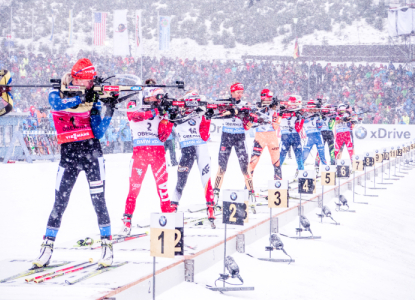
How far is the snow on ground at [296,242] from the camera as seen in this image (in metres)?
5.79

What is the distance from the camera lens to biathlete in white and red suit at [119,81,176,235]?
6523 mm

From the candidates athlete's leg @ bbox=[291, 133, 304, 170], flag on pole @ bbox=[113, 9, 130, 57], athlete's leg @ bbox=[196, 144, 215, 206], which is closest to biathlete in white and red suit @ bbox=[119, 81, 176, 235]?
athlete's leg @ bbox=[196, 144, 215, 206]

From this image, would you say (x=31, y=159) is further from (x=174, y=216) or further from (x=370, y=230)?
(x=174, y=216)

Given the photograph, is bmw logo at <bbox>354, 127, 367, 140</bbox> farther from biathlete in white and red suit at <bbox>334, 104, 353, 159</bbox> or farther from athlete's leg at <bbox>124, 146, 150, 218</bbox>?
athlete's leg at <bbox>124, 146, 150, 218</bbox>

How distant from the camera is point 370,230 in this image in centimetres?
961

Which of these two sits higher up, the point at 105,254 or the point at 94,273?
the point at 105,254

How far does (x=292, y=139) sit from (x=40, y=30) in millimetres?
A: 55483

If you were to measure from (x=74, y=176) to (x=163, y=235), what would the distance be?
1.16 m

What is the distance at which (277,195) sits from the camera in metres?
7.51

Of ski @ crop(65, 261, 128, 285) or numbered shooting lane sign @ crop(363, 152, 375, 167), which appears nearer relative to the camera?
ski @ crop(65, 261, 128, 285)

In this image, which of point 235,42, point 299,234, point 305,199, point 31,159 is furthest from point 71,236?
point 235,42

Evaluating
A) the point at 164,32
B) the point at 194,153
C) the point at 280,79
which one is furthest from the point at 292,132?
the point at 280,79

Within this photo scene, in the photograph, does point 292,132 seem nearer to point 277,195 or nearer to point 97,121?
point 277,195

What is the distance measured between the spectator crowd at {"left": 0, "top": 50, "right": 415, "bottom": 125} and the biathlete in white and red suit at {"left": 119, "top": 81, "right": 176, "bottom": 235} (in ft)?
79.5
